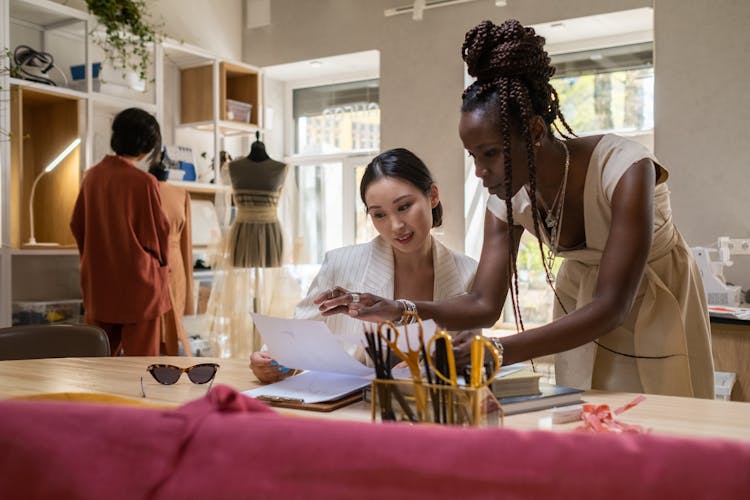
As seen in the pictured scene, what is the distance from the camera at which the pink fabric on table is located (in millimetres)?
423

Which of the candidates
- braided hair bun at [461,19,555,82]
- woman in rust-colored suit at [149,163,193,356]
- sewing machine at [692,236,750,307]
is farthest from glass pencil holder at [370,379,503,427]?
woman in rust-colored suit at [149,163,193,356]

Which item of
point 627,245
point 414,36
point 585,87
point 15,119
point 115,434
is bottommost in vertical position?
point 115,434

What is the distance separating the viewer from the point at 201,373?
147 centimetres

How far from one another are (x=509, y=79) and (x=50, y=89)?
9.86 feet

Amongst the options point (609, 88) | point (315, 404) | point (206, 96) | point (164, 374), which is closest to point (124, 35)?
point (206, 96)

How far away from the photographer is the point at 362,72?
18.3ft

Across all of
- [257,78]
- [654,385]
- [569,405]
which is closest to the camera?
[569,405]

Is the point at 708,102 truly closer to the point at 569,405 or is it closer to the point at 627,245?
the point at 627,245

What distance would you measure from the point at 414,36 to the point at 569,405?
4.05m

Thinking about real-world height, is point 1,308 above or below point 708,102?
below

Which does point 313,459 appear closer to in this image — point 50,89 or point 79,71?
point 50,89

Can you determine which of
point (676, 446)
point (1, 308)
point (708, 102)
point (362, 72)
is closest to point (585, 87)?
point (708, 102)

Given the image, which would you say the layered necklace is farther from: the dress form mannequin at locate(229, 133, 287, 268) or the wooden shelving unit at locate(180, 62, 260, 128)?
the wooden shelving unit at locate(180, 62, 260, 128)

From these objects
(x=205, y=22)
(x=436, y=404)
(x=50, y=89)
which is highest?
(x=205, y=22)
